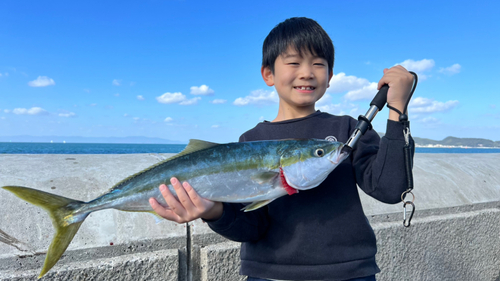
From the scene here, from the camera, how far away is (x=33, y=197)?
154 cm

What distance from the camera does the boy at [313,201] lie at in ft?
5.12

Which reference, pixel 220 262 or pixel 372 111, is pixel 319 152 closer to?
pixel 372 111

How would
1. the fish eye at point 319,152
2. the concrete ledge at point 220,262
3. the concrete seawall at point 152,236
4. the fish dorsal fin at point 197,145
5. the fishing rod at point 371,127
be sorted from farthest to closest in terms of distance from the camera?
1. the concrete ledge at point 220,262
2. the concrete seawall at point 152,236
3. the fish dorsal fin at point 197,145
4. the fish eye at point 319,152
5. the fishing rod at point 371,127

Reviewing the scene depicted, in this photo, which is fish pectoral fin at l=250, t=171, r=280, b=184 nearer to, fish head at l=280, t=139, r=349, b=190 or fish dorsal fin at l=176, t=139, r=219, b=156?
fish head at l=280, t=139, r=349, b=190

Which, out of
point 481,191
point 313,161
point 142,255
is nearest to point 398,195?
point 313,161

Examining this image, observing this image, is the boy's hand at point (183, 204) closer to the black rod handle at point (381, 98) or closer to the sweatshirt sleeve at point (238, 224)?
the sweatshirt sleeve at point (238, 224)

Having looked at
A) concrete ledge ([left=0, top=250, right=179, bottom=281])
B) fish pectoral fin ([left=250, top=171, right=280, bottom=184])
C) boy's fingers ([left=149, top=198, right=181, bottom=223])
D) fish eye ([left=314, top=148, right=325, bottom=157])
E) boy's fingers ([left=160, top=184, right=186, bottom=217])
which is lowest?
concrete ledge ([left=0, top=250, right=179, bottom=281])

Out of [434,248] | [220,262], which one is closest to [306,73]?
[220,262]

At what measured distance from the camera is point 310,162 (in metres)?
1.61

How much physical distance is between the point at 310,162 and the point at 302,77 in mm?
594

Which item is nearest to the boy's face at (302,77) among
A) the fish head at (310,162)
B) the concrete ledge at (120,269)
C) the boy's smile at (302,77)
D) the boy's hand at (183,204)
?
the boy's smile at (302,77)

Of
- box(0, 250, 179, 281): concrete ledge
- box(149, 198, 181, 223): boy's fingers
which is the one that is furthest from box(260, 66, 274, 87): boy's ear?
box(0, 250, 179, 281): concrete ledge

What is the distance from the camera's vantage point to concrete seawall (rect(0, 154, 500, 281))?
1845 mm

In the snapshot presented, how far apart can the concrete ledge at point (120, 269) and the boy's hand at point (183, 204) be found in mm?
541
